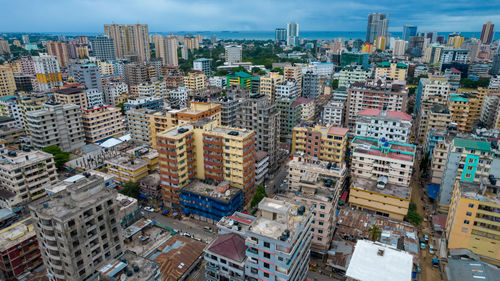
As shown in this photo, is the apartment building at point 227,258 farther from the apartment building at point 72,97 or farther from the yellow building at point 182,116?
the apartment building at point 72,97

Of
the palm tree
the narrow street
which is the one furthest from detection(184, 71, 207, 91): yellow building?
the palm tree

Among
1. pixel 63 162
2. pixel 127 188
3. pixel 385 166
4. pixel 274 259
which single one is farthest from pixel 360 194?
pixel 63 162

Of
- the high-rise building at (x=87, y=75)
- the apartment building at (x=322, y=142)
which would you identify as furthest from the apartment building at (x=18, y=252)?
the high-rise building at (x=87, y=75)

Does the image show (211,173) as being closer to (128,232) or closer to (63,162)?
(128,232)

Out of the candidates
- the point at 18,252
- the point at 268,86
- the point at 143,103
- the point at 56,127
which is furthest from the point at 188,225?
the point at 268,86

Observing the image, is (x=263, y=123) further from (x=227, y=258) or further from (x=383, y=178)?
(x=227, y=258)

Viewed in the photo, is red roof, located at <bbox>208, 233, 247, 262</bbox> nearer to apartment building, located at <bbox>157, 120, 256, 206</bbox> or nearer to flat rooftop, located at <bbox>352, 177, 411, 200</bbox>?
apartment building, located at <bbox>157, 120, 256, 206</bbox>
